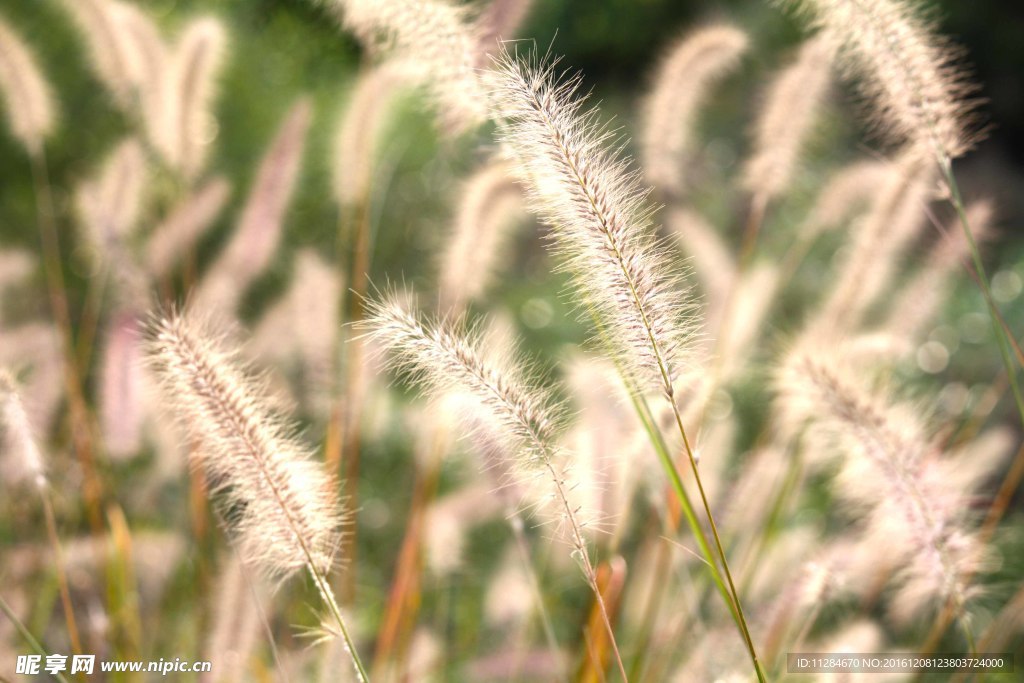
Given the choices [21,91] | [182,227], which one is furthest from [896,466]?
[21,91]

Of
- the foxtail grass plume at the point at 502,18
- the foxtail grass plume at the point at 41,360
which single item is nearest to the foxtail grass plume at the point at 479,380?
the foxtail grass plume at the point at 502,18

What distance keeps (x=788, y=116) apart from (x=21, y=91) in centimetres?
147

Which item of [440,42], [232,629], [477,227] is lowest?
[232,629]

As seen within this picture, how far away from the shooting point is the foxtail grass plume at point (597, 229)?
775 mm

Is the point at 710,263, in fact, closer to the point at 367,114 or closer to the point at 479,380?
the point at 367,114

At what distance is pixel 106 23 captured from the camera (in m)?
1.63

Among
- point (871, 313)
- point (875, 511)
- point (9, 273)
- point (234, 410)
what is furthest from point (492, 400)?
point (871, 313)

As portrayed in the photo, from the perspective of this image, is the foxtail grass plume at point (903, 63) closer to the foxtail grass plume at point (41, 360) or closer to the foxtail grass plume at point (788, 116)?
the foxtail grass plume at point (788, 116)

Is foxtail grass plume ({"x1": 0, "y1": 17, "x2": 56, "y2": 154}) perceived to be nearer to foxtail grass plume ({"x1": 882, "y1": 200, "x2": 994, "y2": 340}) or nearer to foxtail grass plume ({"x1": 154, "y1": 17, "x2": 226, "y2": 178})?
foxtail grass plume ({"x1": 154, "y1": 17, "x2": 226, "y2": 178})

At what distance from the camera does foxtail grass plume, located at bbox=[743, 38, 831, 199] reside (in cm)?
146

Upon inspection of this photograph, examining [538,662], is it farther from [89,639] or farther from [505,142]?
[505,142]

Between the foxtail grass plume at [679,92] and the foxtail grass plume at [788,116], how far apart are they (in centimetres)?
10

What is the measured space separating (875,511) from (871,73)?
62 cm

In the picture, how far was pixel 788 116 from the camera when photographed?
4.87ft
